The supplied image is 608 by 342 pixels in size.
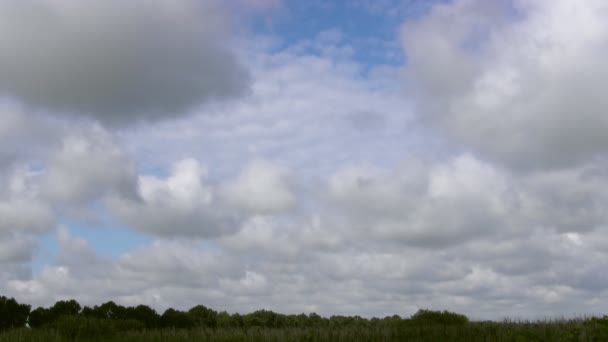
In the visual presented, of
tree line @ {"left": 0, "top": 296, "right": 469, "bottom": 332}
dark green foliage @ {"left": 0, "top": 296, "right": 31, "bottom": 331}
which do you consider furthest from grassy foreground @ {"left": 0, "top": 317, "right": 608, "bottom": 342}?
dark green foliage @ {"left": 0, "top": 296, "right": 31, "bottom": 331}

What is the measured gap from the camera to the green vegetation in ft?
83.9

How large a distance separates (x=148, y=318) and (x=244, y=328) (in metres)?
6.55

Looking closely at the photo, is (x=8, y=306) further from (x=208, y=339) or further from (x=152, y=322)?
(x=208, y=339)

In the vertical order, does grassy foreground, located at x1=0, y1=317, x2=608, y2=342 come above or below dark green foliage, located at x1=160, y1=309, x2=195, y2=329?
below

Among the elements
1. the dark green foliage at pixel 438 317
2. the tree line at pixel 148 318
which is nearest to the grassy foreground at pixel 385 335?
A: the tree line at pixel 148 318

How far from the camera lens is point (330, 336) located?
26344 millimetres

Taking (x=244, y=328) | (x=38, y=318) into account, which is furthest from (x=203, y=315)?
(x=38, y=318)

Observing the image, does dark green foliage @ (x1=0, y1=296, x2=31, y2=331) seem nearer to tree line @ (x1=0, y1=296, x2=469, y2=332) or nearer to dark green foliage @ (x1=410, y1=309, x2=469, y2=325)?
tree line @ (x1=0, y1=296, x2=469, y2=332)

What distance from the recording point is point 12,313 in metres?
35.9

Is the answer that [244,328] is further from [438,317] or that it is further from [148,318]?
[438,317]

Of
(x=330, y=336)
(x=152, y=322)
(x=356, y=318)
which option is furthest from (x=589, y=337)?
(x=152, y=322)

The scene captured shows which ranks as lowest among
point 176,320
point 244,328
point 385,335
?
point 385,335

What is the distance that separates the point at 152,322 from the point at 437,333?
18.0m

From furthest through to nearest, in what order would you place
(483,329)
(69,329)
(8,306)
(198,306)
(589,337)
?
(198,306) → (8,306) → (69,329) → (483,329) → (589,337)
